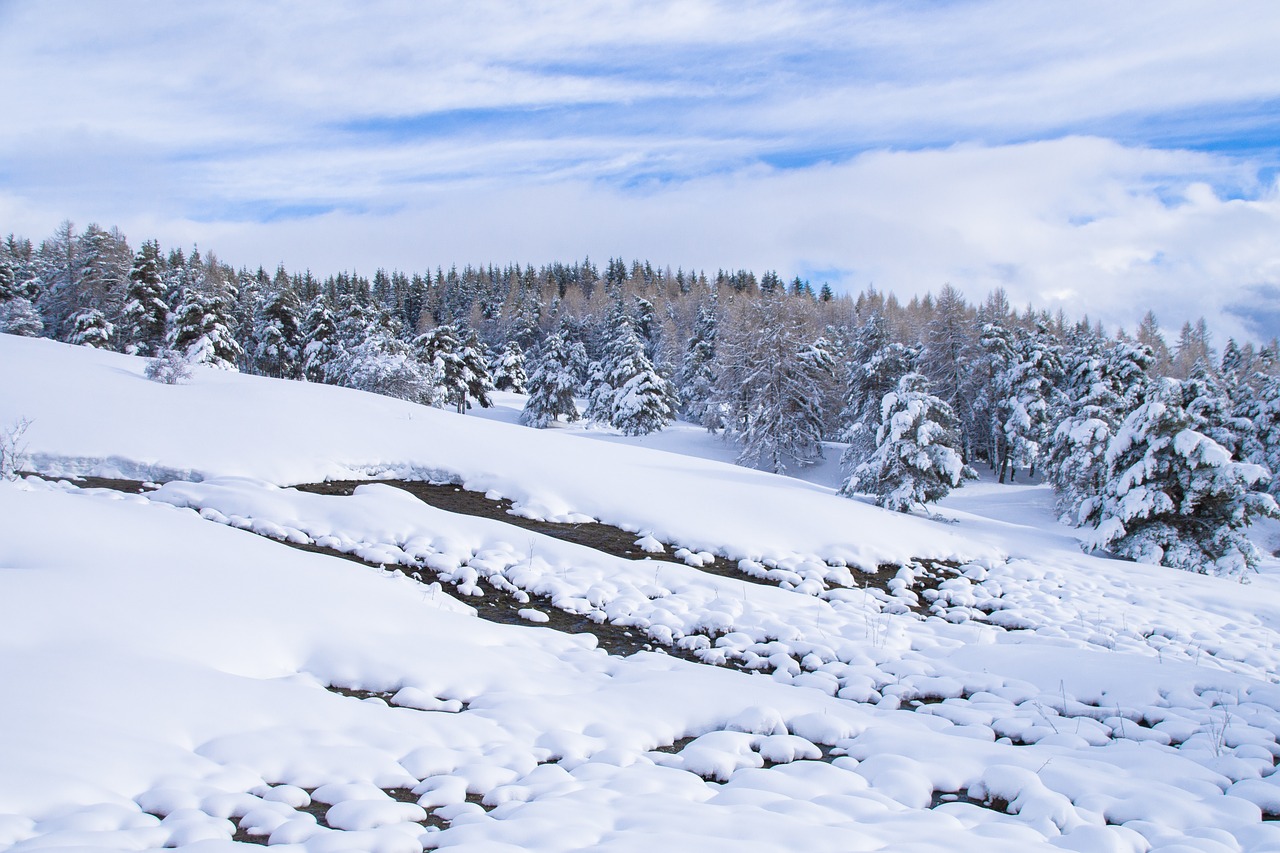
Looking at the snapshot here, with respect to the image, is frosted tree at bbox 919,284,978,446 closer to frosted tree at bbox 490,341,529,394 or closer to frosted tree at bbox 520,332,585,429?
frosted tree at bbox 520,332,585,429

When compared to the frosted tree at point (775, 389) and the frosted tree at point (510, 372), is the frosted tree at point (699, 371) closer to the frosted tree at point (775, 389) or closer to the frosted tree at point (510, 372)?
the frosted tree at point (775, 389)

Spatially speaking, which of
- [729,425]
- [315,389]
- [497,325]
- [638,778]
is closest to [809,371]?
[729,425]

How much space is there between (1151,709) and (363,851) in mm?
6657

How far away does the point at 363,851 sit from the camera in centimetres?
315

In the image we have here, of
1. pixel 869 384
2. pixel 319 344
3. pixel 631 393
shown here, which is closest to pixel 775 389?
pixel 869 384

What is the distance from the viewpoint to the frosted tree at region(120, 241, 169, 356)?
37.4 metres

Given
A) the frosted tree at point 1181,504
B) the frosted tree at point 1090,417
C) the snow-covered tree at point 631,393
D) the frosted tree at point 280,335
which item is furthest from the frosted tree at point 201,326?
the frosted tree at point 1090,417

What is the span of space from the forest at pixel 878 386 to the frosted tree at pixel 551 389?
0.46ft

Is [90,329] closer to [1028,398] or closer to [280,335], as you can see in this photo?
[280,335]

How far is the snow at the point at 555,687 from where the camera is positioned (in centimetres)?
361

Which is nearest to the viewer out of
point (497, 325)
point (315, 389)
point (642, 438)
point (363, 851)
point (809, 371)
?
point (363, 851)

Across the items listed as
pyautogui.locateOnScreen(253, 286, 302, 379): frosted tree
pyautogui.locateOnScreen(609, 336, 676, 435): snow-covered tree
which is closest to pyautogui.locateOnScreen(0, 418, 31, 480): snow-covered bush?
pyautogui.locateOnScreen(609, 336, 676, 435): snow-covered tree

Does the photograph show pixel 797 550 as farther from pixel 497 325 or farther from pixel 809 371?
pixel 497 325

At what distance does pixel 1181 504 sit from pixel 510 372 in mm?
57767
